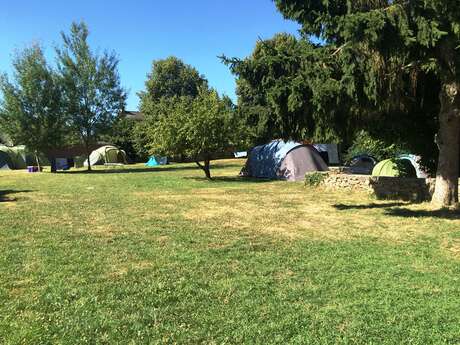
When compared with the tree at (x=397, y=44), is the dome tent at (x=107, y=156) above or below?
below

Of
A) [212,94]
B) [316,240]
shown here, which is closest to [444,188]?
→ [316,240]

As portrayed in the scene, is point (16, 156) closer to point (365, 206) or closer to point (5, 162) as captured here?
point (5, 162)

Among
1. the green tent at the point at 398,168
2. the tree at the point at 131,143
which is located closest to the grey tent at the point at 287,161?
the green tent at the point at 398,168

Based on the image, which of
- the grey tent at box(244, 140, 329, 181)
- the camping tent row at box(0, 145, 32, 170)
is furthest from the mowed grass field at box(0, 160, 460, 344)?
the camping tent row at box(0, 145, 32, 170)

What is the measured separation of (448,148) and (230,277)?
6.80 m

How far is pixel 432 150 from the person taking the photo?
12.4 metres

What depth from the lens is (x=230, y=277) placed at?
5.27 meters

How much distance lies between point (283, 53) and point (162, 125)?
1087 cm

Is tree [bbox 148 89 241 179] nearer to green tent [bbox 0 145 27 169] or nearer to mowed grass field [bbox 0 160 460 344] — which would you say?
mowed grass field [bbox 0 160 460 344]

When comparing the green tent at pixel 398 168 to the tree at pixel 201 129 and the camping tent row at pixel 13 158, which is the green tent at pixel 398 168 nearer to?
the tree at pixel 201 129

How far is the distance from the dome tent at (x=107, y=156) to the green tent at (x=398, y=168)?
29460mm

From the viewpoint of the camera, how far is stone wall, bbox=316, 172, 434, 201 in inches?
463

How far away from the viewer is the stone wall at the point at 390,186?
11.8 meters

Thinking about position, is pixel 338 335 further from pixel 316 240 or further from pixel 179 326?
pixel 316 240
